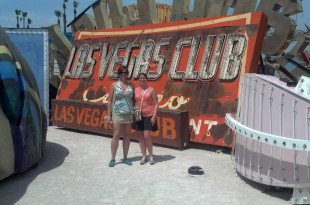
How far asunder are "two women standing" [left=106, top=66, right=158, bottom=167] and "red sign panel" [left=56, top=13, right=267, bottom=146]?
5.76 feet

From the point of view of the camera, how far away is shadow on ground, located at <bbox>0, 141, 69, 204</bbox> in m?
4.95

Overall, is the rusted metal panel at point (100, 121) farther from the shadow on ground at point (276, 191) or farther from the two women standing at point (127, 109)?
the shadow on ground at point (276, 191)

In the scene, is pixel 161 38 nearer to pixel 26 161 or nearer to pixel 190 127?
pixel 190 127

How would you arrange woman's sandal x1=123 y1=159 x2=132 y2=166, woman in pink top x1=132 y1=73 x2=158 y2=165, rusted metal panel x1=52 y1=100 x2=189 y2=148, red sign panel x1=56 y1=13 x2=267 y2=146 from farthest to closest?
1. rusted metal panel x1=52 y1=100 x2=189 y2=148
2. red sign panel x1=56 y1=13 x2=267 y2=146
3. woman's sandal x1=123 y1=159 x2=132 y2=166
4. woman in pink top x1=132 y1=73 x2=158 y2=165

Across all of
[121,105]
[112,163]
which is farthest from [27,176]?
[121,105]

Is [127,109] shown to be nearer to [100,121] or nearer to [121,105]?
[121,105]

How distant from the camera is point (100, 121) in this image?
9031 millimetres

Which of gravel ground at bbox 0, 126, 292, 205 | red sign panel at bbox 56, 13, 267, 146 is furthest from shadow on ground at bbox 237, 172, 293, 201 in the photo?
red sign panel at bbox 56, 13, 267, 146

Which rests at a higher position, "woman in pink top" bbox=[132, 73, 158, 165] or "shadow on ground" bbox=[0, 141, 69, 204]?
"woman in pink top" bbox=[132, 73, 158, 165]

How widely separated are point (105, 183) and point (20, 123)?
1.53 metres

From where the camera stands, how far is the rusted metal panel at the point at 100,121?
Answer: 750 cm

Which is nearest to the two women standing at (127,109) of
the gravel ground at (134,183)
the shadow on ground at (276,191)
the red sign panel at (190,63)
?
the gravel ground at (134,183)

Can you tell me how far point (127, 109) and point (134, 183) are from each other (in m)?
1.22

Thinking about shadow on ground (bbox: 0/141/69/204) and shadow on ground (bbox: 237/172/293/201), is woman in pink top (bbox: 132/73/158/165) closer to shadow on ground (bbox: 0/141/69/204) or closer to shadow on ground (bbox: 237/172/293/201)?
shadow on ground (bbox: 0/141/69/204)
